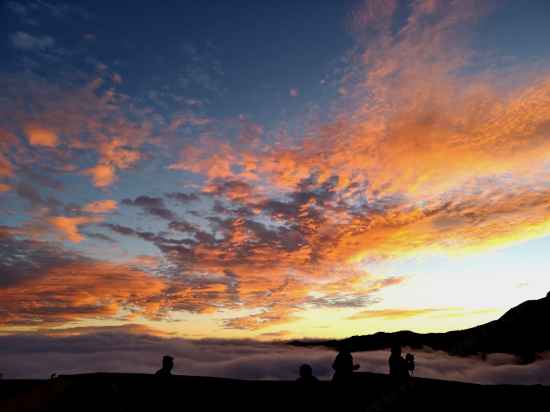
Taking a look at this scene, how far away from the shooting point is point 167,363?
20875 millimetres

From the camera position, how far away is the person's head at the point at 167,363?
20.7 m

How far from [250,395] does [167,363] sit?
8053mm

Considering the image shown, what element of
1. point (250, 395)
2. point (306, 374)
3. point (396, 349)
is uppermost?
point (396, 349)

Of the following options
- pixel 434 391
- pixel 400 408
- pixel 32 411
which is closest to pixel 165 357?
pixel 32 411

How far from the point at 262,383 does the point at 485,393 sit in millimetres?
12550

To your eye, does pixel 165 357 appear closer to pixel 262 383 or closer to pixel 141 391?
pixel 141 391

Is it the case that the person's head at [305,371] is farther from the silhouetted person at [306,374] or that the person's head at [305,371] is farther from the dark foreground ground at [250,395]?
the dark foreground ground at [250,395]

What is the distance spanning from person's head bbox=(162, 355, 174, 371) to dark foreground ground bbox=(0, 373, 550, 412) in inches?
32.5

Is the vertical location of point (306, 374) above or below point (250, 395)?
above

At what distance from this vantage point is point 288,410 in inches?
989

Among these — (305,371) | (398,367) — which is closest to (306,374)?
(305,371)

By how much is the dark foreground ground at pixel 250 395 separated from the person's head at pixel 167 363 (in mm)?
824

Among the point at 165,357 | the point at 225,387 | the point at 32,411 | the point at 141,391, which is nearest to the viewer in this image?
Answer: the point at 165,357

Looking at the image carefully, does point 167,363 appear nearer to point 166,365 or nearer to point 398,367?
point 166,365
